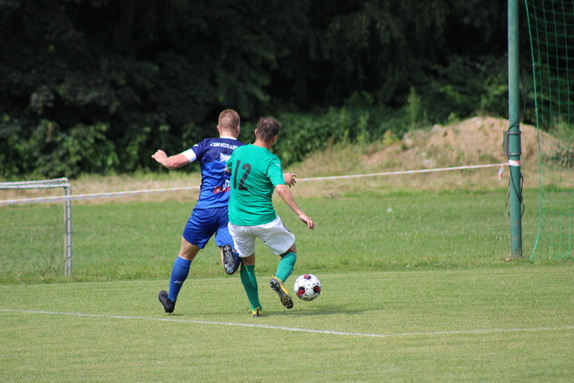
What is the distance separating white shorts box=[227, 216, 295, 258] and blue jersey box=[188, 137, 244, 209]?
0.44m

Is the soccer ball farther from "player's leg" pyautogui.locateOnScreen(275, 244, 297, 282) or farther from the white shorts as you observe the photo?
the white shorts

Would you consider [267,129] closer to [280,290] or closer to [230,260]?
[230,260]

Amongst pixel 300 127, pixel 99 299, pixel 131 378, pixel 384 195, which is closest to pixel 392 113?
pixel 300 127

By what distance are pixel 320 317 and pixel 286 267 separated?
2.08 ft

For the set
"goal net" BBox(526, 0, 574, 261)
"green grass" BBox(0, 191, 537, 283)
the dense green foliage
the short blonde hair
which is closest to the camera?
the short blonde hair

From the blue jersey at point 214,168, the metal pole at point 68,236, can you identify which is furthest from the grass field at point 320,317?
the blue jersey at point 214,168

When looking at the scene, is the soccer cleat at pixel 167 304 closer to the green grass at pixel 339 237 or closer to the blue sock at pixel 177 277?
the blue sock at pixel 177 277

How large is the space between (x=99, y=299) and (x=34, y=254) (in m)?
4.89

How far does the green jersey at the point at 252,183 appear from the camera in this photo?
7.03 meters

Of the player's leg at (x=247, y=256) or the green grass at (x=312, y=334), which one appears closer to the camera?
the green grass at (x=312, y=334)

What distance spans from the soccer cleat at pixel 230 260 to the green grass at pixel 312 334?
0.56 metres

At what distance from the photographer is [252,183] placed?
278 inches

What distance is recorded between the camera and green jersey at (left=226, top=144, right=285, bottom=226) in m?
7.03

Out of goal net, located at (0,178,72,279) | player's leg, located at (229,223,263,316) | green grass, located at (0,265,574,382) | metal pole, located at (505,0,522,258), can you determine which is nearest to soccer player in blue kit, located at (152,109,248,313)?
player's leg, located at (229,223,263,316)
